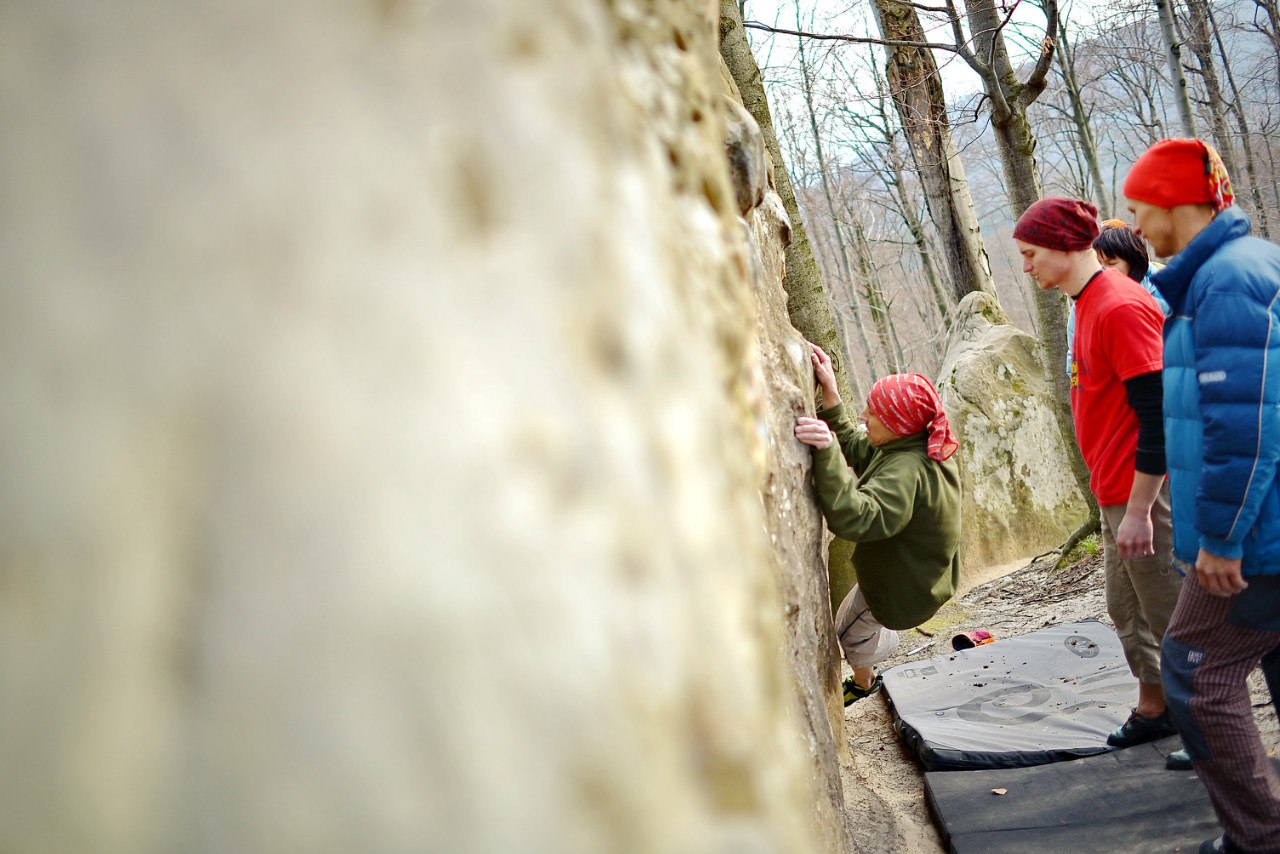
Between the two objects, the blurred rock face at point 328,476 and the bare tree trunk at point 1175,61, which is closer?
the blurred rock face at point 328,476

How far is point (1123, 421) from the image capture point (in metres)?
2.98

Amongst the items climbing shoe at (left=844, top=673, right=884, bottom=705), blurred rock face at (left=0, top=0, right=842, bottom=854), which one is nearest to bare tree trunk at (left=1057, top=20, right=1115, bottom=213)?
climbing shoe at (left=844, top=673, right=884, bottom=705)

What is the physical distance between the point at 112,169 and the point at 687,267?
388mm

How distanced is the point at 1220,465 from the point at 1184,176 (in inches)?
32.3

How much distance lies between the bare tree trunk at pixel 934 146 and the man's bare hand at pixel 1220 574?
18.4 ft

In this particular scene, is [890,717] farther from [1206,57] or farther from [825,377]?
[1206,57]

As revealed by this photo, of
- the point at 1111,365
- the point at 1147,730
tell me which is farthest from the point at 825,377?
the point at 1147,730

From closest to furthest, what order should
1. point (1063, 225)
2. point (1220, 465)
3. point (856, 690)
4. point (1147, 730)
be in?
point (1220, 465)
point (1063, 225)
point (1147, 730)
point (856, 690)

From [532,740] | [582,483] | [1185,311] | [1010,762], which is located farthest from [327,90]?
[1010,762]

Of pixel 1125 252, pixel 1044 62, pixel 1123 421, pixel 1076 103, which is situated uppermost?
pixel 1076 103

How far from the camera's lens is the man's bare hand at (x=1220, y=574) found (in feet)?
7.03

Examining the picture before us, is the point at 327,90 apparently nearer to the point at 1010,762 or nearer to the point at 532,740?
the point at 532,740

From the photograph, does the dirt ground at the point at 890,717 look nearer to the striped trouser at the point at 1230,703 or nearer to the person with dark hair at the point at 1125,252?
the striped trouser at the point at 1230,703

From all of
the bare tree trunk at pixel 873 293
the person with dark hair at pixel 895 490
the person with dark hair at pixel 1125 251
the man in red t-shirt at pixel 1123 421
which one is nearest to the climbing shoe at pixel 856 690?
the person with dark hair at pixel 895 490
